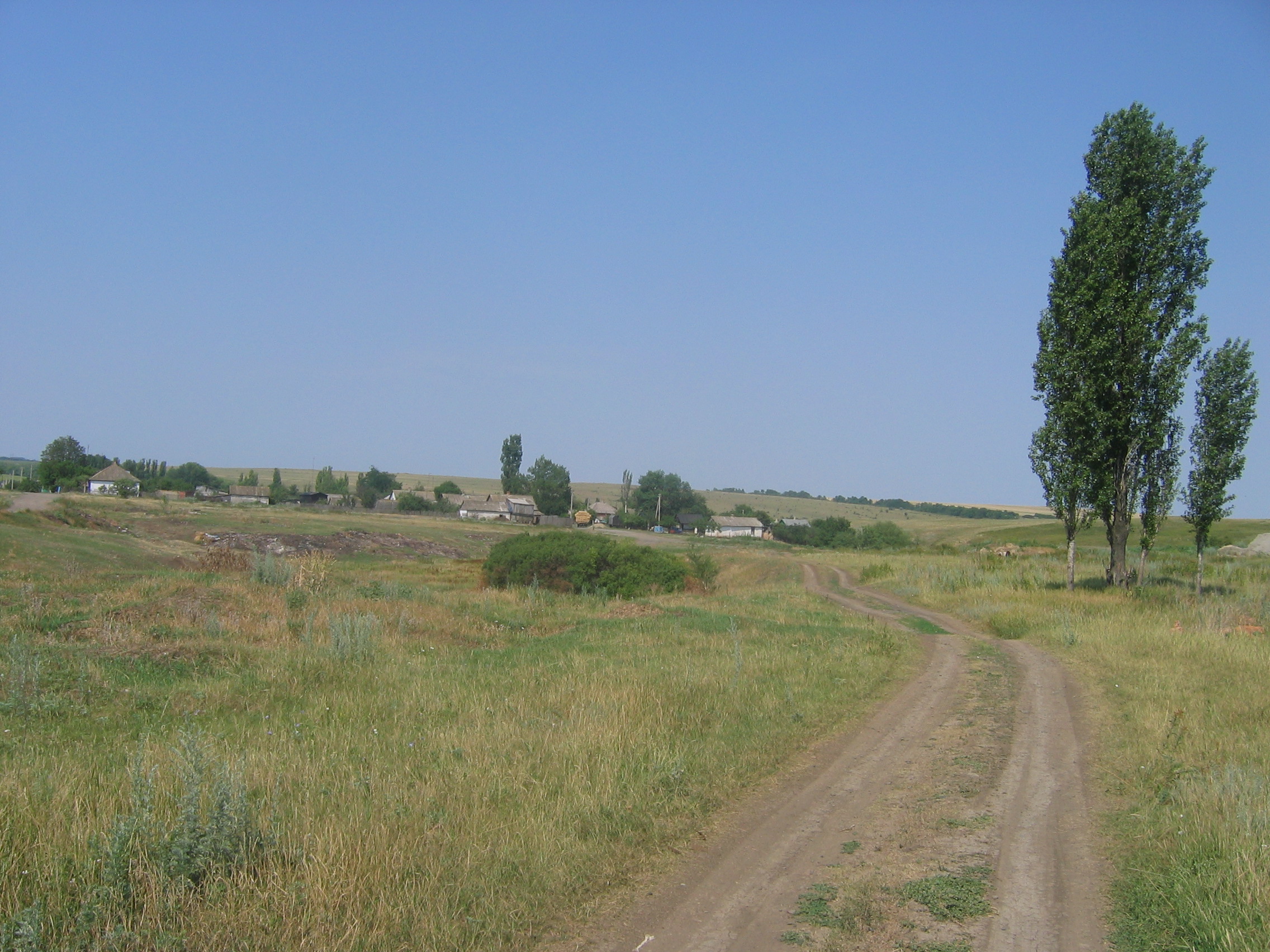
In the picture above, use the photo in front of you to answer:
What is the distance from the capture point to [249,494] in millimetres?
121875

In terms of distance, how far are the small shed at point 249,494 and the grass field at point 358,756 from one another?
355 feet

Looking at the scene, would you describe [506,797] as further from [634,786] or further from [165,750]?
[165,750]

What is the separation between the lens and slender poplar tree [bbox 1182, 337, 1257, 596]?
23.6 meters

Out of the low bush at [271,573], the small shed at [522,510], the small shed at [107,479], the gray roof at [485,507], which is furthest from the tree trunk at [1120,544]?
the small shed at [107,479]

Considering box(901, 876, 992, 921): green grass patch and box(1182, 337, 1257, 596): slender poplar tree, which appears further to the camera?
box(1182, 337, 1257, 596): slender poplar tree

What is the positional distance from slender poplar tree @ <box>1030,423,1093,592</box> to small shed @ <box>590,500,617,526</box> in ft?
313

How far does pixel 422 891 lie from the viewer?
492 centimetres

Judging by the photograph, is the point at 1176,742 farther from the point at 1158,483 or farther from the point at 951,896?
the point at 1158,483

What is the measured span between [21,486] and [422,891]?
366 feet

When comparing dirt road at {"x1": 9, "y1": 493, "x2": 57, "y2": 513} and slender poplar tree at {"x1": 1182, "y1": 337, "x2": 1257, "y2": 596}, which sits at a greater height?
slender poplar tree at {"x1": 1182, "y1": 337, "x2": 1257, "y2": 596}

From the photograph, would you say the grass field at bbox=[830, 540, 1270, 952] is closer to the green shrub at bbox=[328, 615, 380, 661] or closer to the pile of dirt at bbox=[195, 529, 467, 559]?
Result: the green shrub at bbox=[328, 615, 380, 661]

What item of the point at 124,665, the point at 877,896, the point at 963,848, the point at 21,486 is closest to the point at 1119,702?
the point at 963,848

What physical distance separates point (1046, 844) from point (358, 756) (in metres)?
5.71

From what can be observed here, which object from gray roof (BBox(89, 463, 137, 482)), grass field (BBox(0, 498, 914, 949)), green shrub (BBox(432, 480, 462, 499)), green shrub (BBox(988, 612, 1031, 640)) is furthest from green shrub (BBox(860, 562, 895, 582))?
gray roof (BBox(89, 463, 137, 482))
